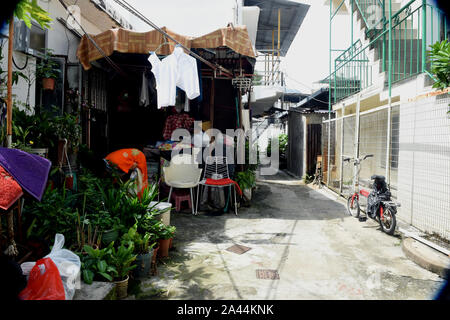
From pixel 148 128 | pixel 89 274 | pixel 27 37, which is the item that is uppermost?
pixel 27 37

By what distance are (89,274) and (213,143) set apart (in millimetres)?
4685

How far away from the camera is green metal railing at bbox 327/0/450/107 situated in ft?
18.7

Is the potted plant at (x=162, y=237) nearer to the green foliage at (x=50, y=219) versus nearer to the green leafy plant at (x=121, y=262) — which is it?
the green leafy plant at (x=121, y=262)

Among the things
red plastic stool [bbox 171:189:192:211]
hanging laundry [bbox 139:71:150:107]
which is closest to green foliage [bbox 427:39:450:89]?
red plastic stool [bbox 171:189:192:211]

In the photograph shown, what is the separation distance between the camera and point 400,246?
15.0 feet

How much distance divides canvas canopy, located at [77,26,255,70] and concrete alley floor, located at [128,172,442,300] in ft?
11.7

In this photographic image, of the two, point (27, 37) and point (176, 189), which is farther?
point (176, 189)

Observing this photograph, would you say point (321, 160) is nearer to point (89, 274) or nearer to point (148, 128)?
point (148, 128)

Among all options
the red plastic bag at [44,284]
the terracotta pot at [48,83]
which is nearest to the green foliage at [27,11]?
the red plastic bag at [44,284]

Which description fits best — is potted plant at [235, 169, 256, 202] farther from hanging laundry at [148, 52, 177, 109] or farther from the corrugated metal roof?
the corrugated metal roof

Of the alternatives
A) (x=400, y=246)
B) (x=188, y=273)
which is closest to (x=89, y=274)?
(x=188, y=273)

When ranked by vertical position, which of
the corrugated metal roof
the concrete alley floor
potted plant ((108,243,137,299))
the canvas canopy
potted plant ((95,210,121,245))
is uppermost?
the corrugated metal roof

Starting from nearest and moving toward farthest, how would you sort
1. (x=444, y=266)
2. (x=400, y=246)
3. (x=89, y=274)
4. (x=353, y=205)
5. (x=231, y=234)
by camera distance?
(x=89, y=274) → (x=444, y=266) → (x=400, y=246) → (x=231, y=234) → (x=353, y=205)
